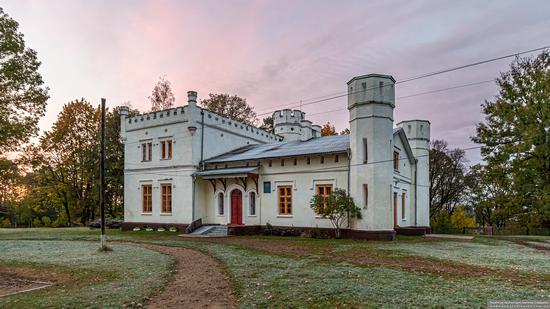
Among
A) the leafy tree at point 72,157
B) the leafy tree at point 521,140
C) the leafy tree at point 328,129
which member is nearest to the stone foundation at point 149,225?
the leafy tree at point 72,157

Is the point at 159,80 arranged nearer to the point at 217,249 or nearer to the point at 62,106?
the point at 62,106

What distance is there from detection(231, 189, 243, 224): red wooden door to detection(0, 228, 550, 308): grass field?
24.5 feet

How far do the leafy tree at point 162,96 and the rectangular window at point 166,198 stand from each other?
580 inches

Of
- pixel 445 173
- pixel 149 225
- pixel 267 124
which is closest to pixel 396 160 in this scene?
pixel 149 225

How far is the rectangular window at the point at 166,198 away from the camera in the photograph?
23547 millimetres

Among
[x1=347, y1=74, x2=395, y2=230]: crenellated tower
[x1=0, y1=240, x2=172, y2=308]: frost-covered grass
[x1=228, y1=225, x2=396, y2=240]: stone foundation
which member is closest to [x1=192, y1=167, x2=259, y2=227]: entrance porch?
[x1=228, y1=225, x2=396, y2=240]: stone foundation

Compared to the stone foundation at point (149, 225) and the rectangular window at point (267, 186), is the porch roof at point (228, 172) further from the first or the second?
the stone foundation at point (149, 225)

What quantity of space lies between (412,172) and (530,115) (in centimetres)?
803

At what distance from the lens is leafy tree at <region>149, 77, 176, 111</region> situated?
120 feet

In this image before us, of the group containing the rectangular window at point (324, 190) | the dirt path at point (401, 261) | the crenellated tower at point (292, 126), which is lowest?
the dirt path at point (401, 261)

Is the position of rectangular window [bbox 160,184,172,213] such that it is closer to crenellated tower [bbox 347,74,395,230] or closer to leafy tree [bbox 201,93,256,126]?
crenellated tower [bbox 347,74,395,230]

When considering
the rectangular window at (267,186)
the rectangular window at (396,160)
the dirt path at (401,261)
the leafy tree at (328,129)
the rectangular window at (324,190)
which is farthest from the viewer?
the leafy tree at (328,129)

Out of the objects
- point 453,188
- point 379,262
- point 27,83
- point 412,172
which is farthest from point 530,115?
point 27,83

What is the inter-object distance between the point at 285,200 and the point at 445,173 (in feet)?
76.6
